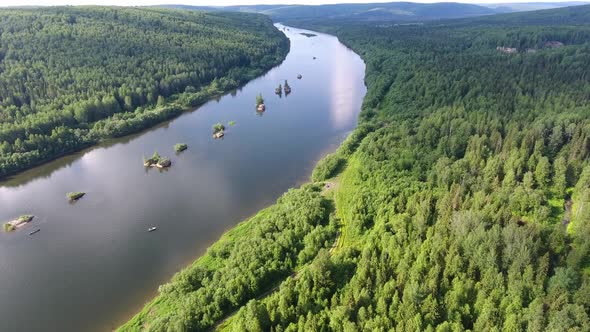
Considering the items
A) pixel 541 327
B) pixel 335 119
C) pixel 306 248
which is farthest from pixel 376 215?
pixel 335 119

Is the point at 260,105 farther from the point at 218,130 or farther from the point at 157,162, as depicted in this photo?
the point at 157,162

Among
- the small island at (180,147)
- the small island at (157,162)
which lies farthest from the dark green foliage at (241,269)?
the small island at (180,147)

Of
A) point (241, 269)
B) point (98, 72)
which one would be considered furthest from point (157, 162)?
point (98, 72)

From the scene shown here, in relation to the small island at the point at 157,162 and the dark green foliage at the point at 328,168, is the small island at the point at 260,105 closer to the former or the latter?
the small island at the point at 157,162

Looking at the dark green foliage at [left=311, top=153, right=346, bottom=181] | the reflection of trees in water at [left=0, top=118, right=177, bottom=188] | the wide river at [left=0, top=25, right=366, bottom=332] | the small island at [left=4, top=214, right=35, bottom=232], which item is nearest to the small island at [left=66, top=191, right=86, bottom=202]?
the wide river at [left=0, top=25, right=366, bottom=332]

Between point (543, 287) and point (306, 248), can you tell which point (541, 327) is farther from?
point (306, 248)

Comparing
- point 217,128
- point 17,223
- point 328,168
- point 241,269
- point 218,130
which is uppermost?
point 328,168
